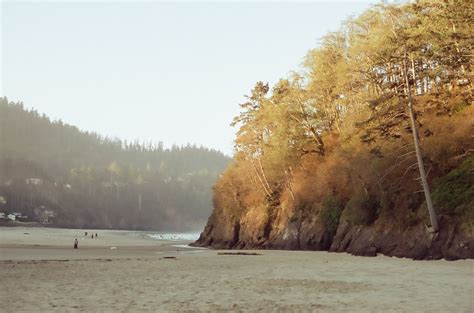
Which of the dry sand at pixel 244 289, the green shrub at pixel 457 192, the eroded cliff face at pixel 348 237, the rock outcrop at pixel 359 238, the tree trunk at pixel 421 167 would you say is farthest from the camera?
the tree trunk at pixel 421 167

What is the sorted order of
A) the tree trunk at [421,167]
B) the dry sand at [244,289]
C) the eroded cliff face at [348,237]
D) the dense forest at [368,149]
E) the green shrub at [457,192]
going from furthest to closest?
the dense forest at [368,149]
the tree trunk at [421,167]
the green shrub at [457,192]
the eroded cliff face at [348,237]
the dry sand at [244,289]

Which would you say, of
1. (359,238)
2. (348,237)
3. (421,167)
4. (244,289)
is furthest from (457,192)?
(244,289)

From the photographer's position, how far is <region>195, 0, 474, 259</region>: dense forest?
29.5m

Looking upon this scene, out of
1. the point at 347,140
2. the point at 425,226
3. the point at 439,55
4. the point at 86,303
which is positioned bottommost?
the point at 86,303

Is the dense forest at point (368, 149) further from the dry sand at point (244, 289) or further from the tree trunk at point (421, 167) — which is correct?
the dry sand at point (244, 289)

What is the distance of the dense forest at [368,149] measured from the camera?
1160 inches

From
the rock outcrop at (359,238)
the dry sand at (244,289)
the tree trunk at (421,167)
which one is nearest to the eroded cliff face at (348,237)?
the rock outcrop at (359,238)

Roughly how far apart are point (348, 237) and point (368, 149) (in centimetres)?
747

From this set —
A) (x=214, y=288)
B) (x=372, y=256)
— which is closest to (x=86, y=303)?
(x=214, y=288)

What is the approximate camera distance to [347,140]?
42000 mm

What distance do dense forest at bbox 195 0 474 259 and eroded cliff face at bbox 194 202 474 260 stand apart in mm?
100

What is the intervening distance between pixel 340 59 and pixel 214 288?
1712 inches

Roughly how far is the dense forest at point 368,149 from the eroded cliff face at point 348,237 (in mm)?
100

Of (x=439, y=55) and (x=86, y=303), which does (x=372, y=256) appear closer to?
(x=439, y=55)
